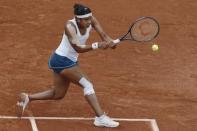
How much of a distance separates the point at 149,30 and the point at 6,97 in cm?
290

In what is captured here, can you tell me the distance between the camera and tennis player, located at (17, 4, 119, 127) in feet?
31.4

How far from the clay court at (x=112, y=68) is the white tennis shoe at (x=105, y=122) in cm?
9

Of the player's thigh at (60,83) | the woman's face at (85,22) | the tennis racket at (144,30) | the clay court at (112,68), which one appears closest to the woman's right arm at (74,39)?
the woman's face at (85,22)

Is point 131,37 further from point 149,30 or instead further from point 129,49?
point 129,49

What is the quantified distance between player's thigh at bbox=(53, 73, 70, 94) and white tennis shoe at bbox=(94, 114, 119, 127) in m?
0.75

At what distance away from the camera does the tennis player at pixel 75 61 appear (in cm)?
959

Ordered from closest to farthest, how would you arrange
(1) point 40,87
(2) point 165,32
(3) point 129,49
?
(1) point 40,87 → (3) point 129,49 → (2) point 165,32

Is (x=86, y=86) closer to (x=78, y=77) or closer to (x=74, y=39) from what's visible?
(x=78, y=77)

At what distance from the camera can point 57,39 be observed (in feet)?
46.2

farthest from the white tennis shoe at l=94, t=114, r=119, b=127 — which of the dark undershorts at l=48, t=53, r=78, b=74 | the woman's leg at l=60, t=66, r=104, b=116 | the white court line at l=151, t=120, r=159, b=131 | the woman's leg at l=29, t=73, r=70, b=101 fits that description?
the dark undershorts at l=48, t=53, r=78, b=74

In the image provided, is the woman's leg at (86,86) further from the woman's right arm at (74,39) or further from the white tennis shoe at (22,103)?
the white tennis shoe at (22,103)

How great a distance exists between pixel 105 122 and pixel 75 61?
1109 mm

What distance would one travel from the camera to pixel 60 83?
33.3ft

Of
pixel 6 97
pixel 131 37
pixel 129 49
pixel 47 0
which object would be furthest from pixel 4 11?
pixel 131 37
